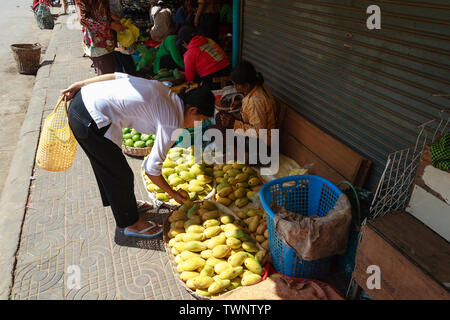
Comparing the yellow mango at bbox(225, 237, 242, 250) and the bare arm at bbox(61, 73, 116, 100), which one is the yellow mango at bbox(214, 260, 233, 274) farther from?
the bare arm at bbox(61, 73, 116, 100)

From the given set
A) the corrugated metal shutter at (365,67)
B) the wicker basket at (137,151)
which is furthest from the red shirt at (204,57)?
the wicker basket at (137,151)

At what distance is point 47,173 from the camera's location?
457cm

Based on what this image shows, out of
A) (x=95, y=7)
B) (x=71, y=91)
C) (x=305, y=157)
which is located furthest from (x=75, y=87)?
(x=305, y=157)

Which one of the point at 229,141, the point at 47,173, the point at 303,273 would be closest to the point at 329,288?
the point at 303,273

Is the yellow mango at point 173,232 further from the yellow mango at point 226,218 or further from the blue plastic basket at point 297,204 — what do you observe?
the blue plastic basket at point 297,204

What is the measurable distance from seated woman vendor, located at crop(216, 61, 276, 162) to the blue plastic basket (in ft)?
3.88

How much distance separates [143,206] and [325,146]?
230 centimetres

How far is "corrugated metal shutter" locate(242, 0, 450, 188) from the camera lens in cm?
262

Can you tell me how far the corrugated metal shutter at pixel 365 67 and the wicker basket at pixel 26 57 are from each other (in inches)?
290

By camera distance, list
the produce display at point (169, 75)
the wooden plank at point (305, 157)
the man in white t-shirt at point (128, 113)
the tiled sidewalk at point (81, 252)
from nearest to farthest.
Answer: the man in white t-shirt at point (128, 113) < the tiled sidewalk at point (81, 252) < the wooden plank at point (305, 157) < the produce display at point (169, 75)

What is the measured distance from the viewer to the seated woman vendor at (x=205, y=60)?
17.3 ft

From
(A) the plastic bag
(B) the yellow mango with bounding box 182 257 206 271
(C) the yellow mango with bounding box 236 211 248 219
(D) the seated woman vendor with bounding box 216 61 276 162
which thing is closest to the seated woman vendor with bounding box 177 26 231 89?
(D) the seated woman vendor with bounding box 216 61 276 162

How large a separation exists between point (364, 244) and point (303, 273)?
0.74 metres
